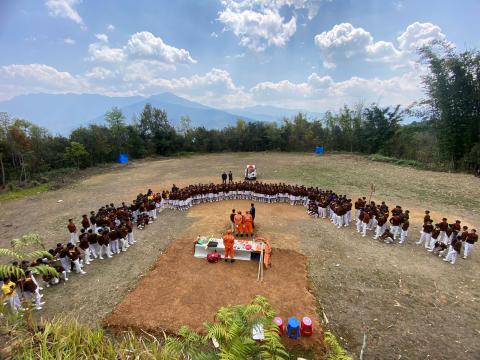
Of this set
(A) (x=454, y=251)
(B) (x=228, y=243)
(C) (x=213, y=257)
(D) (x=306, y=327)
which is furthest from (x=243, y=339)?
(A) (x=454, y=251)

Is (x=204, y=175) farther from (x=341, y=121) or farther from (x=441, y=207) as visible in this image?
(x=341, y=121)

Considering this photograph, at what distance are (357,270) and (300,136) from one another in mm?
36819

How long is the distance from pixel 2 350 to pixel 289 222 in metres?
13.8

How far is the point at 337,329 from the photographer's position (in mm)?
8047

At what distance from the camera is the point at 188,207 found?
18.7 meters

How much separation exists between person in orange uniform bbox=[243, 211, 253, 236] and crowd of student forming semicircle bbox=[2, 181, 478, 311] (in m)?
4.78

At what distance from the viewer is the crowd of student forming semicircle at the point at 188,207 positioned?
10298 mm

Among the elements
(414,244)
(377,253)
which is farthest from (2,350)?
(414,244)

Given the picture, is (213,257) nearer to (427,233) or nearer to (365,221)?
(365,221)

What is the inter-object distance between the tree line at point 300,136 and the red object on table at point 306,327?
28.2 metres

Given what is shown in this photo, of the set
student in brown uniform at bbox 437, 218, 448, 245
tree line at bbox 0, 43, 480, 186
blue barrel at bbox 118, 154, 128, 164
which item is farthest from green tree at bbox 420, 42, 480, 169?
blue barrel at bbox 118, 154, 128, 164

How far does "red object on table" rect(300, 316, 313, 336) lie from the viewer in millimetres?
7637

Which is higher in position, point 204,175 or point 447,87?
point 447,87

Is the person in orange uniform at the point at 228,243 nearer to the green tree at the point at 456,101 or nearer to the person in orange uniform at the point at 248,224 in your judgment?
the person in orange uniform at the point at 248,224
